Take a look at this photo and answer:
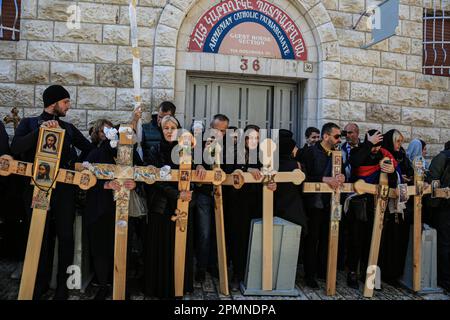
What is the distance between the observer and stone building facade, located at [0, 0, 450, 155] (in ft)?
19.5

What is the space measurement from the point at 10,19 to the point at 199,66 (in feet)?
10.2

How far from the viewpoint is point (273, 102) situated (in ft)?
23.3

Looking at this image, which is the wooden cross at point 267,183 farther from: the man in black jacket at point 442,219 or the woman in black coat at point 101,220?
the man in black jacket at point 442,219

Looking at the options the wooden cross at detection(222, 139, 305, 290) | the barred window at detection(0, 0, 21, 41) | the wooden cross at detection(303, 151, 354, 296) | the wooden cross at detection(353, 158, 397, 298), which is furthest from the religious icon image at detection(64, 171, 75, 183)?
the barred window at detection(0, 0, 21, 41)

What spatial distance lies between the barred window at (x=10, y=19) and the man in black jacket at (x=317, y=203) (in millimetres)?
4980

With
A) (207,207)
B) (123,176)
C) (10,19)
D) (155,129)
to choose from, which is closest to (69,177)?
(123,176)

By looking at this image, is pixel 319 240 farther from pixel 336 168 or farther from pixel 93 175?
pixel 93 175

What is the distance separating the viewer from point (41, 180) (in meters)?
3.49

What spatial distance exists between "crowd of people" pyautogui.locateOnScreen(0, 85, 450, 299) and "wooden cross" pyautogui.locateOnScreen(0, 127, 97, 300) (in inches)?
2.7

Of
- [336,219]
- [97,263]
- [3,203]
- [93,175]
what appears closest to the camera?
[93,175]

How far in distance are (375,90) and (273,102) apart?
198 centimetres

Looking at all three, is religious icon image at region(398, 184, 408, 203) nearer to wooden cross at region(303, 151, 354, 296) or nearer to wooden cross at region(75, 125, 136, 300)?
wooden cross at region(303, 151, 354, 296)

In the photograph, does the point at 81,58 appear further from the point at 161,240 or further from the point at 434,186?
the point at 434,186

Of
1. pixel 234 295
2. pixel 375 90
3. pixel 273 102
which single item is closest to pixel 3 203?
pixel 234 295
